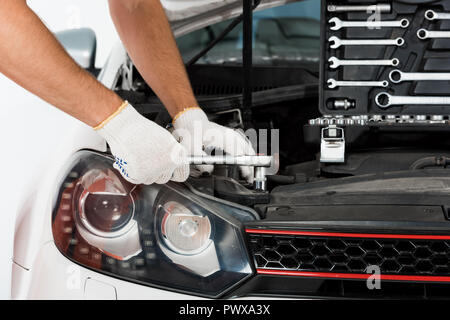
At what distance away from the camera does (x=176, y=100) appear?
1393mm

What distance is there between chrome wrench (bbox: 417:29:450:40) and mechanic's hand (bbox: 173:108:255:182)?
18.2 inches

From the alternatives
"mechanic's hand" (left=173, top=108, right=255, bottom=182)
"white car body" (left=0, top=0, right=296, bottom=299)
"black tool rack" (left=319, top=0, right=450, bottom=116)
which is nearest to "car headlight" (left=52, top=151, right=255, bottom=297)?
"white car body" (left=0, top=0, right=296, bottom=299)

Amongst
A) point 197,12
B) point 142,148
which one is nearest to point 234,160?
point 142,148

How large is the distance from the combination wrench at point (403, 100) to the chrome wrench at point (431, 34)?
0.14 metres

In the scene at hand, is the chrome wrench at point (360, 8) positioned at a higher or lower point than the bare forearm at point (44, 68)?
higher

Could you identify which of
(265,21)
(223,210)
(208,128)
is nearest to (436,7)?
(208,128)

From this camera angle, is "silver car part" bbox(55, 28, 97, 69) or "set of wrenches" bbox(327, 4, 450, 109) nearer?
"set of wrenches" bbox(327, 4, 450, 109)

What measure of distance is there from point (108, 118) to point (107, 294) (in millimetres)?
323

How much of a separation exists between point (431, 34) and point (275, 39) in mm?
1098

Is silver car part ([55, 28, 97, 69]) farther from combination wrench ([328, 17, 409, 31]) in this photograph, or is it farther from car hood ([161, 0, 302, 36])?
combination wrench ([328, 17, 409, 31])

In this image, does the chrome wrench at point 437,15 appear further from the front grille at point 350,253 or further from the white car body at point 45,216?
the white car body at point 45,216

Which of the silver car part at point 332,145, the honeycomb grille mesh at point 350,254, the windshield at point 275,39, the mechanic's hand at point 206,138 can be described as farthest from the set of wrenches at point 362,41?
the windshield at point 275,39

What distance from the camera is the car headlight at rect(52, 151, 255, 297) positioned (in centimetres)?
100

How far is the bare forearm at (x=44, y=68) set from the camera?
96 centimetres
